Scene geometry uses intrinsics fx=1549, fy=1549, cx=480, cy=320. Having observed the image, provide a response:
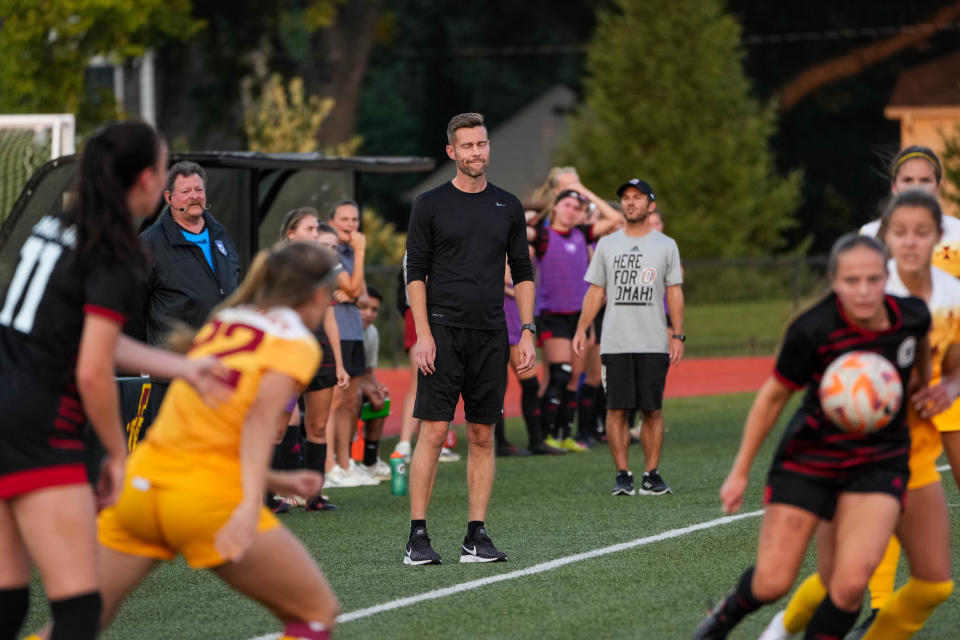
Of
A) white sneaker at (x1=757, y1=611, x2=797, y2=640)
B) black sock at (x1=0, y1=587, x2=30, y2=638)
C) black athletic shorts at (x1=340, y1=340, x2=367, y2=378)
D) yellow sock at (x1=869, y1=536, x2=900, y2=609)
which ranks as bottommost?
white sneaker at (x1=757, y1=611, x2=797, y2=640)

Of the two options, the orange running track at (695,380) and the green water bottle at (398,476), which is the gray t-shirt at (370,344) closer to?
the green water bottle at (398,476)

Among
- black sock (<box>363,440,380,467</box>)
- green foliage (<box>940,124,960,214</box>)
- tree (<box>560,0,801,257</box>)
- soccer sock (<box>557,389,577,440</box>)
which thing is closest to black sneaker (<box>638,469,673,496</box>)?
black sock (<box>363,440,380,467</box>)

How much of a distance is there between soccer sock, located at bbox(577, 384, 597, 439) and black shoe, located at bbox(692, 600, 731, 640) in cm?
907

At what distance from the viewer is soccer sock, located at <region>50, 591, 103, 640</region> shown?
444 centimetres

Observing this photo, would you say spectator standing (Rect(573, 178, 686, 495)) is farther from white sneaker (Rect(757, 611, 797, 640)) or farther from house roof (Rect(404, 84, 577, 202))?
house roof (Rect(404, 84, 577, 202))

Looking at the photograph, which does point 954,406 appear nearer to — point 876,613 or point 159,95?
point 876,613

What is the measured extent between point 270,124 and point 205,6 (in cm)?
734

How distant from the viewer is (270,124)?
28.4 metres

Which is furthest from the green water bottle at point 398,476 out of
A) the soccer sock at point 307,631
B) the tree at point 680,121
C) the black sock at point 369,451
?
the tree at point 680,121

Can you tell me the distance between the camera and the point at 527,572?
777 centimetres

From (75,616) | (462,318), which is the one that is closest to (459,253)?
(462,318)

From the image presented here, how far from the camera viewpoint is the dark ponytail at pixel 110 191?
452cm

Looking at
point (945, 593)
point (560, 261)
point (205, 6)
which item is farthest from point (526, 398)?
point (205, 6)

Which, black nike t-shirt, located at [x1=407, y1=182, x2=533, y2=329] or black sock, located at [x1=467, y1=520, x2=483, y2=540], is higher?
black nike t-shirt, located at [x1=407, y1=182, x2=533, y2=329]
